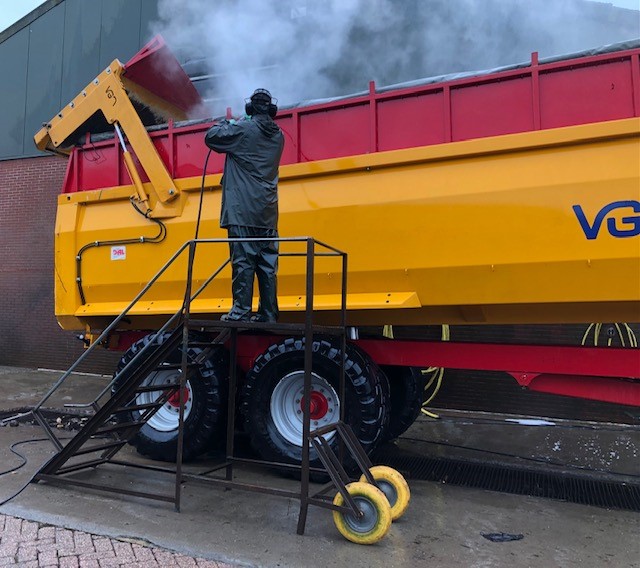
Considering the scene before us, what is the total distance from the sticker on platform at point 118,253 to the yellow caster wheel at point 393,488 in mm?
3093

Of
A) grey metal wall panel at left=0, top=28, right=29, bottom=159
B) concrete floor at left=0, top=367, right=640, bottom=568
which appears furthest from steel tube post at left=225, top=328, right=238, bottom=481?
grey metal wall panel at left=0, top=28, right=29, bottom=159

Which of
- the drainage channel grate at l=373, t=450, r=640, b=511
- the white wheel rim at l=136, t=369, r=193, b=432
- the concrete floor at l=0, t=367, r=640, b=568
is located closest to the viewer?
the concrete floor at l=0, t=367, r=640, b=568

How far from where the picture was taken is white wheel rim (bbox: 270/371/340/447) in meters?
4.55

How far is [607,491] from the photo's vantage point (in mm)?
4406

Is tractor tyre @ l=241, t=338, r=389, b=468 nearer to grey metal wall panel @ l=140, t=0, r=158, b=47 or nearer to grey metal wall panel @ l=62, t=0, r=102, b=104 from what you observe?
grey metal wall panel @ l=140, t=0, r=158, b=47

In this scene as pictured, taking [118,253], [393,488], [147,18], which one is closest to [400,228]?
[393,488]

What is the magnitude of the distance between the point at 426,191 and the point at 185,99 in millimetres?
3209

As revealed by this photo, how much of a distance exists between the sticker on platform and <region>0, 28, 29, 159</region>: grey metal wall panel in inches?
255

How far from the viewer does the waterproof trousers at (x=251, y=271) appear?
3900 millimetres

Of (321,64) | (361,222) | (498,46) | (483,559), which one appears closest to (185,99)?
(321,64)

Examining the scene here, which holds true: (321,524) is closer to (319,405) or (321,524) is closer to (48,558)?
(319,405)

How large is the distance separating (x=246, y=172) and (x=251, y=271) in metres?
0.69

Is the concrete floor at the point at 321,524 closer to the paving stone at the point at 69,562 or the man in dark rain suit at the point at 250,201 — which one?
the paving stone at the point at 69,562

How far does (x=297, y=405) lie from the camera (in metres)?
4.71
